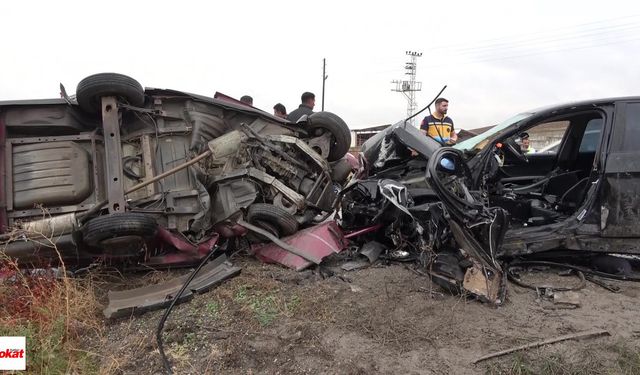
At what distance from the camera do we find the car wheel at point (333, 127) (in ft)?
15.9

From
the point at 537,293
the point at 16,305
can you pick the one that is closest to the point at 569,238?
the point at 537,293

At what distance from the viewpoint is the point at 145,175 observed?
4102mm

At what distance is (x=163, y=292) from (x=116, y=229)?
600mm

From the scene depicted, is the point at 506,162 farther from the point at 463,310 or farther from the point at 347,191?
the point at 463,310

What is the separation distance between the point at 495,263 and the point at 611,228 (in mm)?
1109

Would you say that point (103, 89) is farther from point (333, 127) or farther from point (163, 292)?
point (333, 127)

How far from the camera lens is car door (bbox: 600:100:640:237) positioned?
11.3 ft

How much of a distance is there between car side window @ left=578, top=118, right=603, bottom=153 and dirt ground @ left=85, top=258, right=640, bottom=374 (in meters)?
1.66

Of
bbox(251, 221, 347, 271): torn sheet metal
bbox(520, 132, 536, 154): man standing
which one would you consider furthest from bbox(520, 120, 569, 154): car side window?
bbox(251, 221, 347, 271): torn sheet metal

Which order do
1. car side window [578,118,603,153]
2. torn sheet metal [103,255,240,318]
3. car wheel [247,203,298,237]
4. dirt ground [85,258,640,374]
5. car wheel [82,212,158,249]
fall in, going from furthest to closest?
car side window [578,118,603,153]
car wheel [247,203,298,237]
car wheel [82,212,158,249]
torn sheet metal [103,255,240,318]
dirt ground [85,258,640,374]

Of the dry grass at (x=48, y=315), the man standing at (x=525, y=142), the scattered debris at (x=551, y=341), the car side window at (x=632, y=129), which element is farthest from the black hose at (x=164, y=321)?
the car side window at (x=632, y=129)

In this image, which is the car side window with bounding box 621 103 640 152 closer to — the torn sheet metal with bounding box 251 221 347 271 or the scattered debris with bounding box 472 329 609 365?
the scattered debris with bounding box 472 329 609 365

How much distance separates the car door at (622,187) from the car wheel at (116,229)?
362 centimetres

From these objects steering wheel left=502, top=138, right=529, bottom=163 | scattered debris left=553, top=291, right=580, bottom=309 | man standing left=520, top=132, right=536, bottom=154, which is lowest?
scattered debris left=553, top=291, right=580, bottom=309
